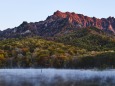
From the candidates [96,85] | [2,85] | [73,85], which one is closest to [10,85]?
[2,85]

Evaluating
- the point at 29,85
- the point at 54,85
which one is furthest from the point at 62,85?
the point at 29,85

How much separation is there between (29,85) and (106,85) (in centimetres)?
1995

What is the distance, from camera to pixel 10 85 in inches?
3519

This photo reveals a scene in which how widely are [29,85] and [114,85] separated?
21.9 metres

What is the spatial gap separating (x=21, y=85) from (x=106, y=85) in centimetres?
2195

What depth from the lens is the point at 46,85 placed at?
89.8 metres

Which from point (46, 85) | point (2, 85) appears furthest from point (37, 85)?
point (2, 85)

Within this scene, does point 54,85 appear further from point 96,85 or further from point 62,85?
point 96,85

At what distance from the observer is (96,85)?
3553 inches

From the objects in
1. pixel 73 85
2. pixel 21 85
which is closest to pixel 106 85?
pixel 73 85

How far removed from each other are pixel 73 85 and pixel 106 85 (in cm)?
855

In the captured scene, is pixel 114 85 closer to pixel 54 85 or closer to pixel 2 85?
pixel 54 85

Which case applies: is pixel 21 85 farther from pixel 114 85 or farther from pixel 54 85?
pixel 114 85

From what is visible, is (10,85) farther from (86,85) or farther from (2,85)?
(86,85)
